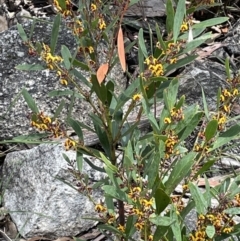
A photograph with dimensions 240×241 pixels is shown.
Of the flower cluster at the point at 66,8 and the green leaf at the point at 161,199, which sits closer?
the green leaf at the point at 161,199

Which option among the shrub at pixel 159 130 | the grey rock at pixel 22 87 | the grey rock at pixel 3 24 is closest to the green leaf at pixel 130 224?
the shrub at pixel 159 130

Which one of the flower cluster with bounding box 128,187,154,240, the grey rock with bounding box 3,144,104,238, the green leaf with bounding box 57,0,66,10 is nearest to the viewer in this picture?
the flower cluster with bounding box 128,187,154,240

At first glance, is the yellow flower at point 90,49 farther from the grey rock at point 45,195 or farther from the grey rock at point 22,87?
the grey rock at point 22,87

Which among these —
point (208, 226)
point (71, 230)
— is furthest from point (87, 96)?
point (71, 230)

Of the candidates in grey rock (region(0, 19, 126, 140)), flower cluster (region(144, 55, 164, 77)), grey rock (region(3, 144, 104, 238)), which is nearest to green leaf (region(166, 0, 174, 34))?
flower cluster (region(144, 55, 164, 77))

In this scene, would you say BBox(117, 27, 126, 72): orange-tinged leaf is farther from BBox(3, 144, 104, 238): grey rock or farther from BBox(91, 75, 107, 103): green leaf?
BBox(3, 144, 104, 238): grey rock

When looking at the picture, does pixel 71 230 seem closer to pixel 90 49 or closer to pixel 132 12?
pixel 90 49

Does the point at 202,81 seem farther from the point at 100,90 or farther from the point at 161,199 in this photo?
the point at 161,199
